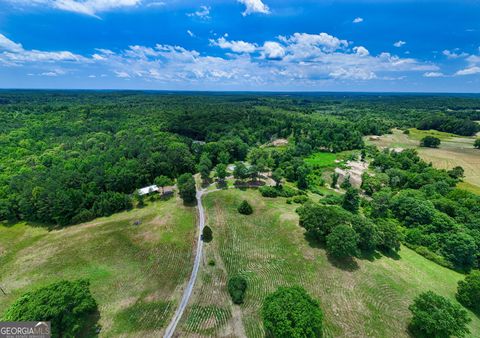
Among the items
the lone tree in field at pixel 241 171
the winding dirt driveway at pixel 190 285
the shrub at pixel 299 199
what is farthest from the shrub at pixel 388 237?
the lone tree in field at pixel 241 171

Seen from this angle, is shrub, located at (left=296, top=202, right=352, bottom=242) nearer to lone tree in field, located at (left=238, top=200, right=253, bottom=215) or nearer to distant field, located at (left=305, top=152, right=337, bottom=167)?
lone tree in field, located at (left=238, top=200, right=253, bottom=215)

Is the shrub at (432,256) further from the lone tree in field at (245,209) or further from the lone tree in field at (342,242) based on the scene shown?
the lone tree in field at (245,209)

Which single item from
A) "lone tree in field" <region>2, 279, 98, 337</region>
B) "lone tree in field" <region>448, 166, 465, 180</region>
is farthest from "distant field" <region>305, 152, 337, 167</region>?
"lone tree in field" <region>2, 279, 98, 337</region>

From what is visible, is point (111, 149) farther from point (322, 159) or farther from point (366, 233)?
point (322, 159)

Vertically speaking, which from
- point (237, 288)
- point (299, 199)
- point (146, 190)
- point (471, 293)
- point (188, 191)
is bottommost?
point (299, 199)

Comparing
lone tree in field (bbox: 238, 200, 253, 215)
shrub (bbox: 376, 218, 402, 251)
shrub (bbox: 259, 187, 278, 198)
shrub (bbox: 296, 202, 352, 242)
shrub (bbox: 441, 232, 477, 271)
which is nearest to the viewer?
shrub (bbox: 441, 232, 477, 271)

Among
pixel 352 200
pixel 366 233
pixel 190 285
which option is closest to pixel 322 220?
pixel 366 233

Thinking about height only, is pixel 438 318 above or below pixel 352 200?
above
